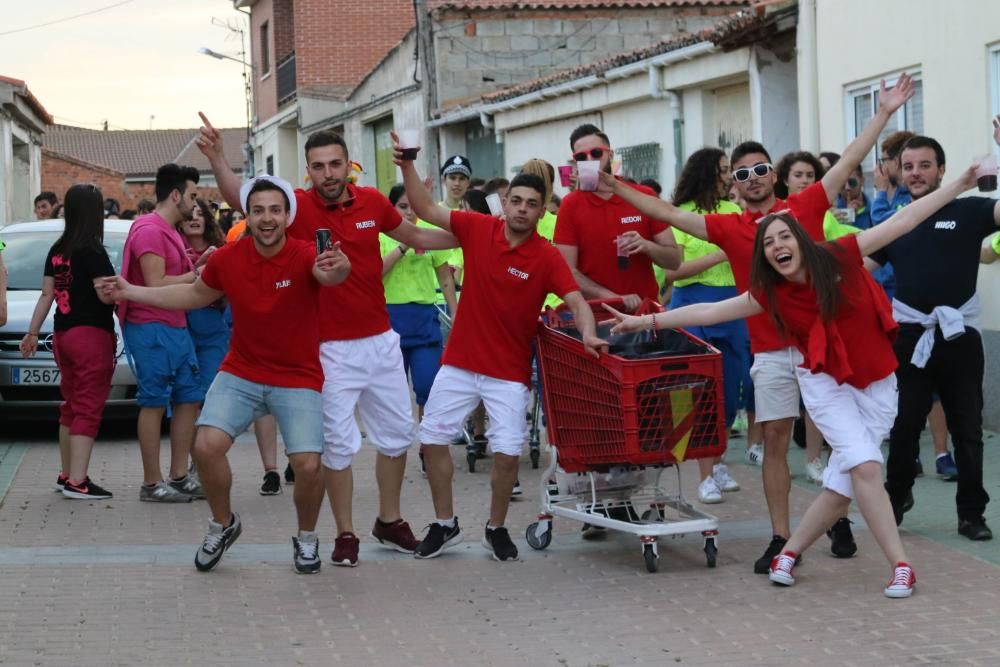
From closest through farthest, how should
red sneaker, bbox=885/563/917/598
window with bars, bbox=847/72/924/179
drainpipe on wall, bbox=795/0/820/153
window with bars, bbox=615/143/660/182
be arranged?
red sneaker, bbox=885/563/917/598 → window with bars, bbox=847/72/924/179 → drainpipe on wall, bbox=795/0/820/153 → window with bars, bbox=615/143/660/182

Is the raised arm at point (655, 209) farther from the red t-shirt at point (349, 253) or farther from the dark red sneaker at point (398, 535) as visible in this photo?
the dark red sneaker at point (398, 535)

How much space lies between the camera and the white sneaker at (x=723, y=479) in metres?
9.87

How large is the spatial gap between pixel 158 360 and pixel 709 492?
3.63 meters

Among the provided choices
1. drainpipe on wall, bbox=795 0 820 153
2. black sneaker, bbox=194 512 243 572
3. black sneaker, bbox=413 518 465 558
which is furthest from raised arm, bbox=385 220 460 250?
drainpipe on wall, bbox=795 0 820 153

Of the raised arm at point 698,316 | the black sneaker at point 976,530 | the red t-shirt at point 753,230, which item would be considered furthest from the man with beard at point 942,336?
the raised arm at point 698,316

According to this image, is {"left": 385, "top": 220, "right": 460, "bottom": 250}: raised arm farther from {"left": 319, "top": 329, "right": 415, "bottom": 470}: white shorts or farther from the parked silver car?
the parked silver car

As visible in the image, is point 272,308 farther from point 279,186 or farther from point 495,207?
point 495,207

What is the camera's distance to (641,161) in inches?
827

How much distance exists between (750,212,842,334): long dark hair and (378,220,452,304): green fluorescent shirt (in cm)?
413

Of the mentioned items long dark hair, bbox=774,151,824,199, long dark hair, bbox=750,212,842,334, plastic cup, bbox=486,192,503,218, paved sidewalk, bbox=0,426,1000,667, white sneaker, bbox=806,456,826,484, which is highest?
long dark hair, bbox=774,151,824,199

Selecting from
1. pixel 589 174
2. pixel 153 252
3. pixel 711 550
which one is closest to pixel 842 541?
pixel 711 550

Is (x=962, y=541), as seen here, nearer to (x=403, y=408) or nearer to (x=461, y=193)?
(x=403, y=408)

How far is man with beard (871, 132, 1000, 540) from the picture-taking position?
8.16 m

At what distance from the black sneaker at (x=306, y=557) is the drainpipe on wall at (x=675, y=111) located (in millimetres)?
12497
